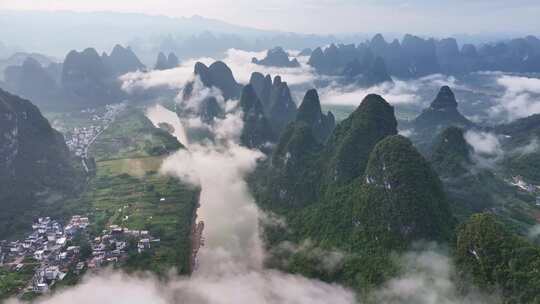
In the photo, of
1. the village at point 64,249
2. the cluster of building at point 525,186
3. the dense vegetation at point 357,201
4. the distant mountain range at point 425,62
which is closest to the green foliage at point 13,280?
the village at point 64,249

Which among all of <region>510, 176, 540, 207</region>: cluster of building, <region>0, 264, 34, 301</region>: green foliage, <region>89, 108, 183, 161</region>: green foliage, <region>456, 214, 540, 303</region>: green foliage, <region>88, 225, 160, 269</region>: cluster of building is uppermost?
<region>456, 214, 540, 303</region>: green foliage

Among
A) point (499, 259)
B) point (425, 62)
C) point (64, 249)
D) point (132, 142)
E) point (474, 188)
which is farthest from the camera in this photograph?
point (425, 62)

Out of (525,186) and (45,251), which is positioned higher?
(525,186)

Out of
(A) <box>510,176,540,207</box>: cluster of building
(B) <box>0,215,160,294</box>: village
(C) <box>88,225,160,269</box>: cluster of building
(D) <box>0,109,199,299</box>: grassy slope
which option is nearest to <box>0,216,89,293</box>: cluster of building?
(B) <box>0,215,160,294</box>: village

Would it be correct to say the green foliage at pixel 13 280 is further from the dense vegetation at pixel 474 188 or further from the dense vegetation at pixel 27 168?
the dense vegetation at pixel 474 188

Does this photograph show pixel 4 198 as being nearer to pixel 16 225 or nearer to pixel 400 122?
pixel 16 225

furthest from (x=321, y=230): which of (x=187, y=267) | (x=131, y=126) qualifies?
(x=131, y=126)

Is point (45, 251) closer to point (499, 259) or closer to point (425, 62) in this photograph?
point (499, 259)

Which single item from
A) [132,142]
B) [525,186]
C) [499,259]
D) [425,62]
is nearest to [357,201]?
[499,259]

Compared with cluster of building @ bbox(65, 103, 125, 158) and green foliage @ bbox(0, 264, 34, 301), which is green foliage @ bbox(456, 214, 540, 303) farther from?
cluster of building @ bbox(65, 103, 125, 158)
